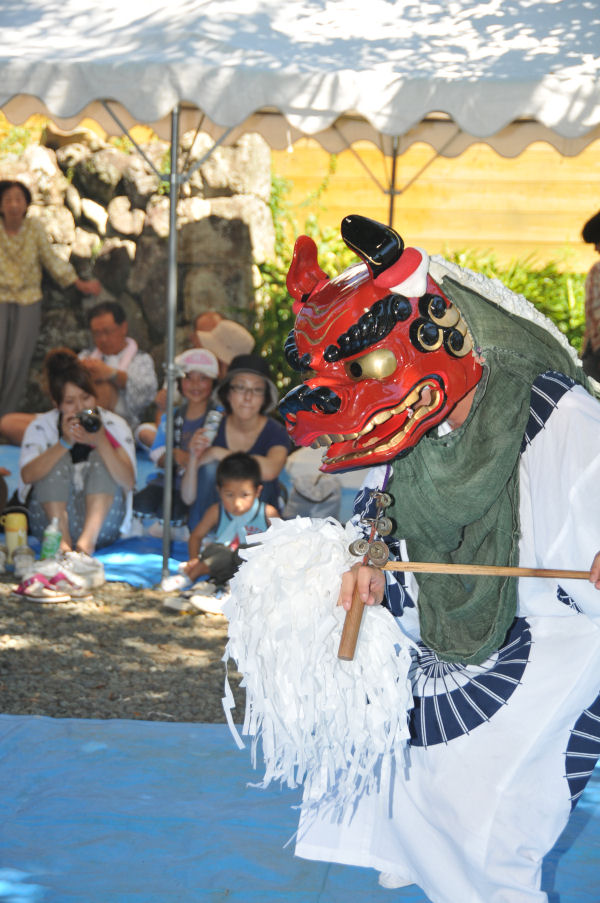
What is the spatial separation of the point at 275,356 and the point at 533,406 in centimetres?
727

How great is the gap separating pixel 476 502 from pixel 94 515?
3536 mm

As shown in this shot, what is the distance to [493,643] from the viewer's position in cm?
190

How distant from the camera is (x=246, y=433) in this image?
508cm

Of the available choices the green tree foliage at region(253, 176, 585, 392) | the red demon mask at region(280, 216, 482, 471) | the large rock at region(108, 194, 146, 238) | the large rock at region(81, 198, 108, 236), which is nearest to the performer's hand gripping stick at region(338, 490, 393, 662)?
the red demon mask at region(280, 216, 482, 471)

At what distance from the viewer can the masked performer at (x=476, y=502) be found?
1.78m

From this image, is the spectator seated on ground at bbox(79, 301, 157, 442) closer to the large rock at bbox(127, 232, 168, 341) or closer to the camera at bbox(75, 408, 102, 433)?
the large rock at bbox(127, 232, 168, 341)

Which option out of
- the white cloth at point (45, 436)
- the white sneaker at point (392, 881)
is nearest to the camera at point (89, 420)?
the white cloth at point (45, 436)

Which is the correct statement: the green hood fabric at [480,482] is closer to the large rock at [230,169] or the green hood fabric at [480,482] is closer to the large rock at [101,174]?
the large rock at [230,169]

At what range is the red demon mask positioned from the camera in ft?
5.81

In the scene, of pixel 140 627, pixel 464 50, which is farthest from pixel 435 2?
pixel 140 627

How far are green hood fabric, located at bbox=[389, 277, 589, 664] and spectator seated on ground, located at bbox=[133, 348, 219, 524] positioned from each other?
11.5ft

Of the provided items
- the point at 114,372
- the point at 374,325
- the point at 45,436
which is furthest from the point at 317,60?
the point at 114,372

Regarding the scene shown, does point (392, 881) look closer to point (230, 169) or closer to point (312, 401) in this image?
point (312, 401)

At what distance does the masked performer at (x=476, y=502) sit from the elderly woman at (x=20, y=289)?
21.6 feet
